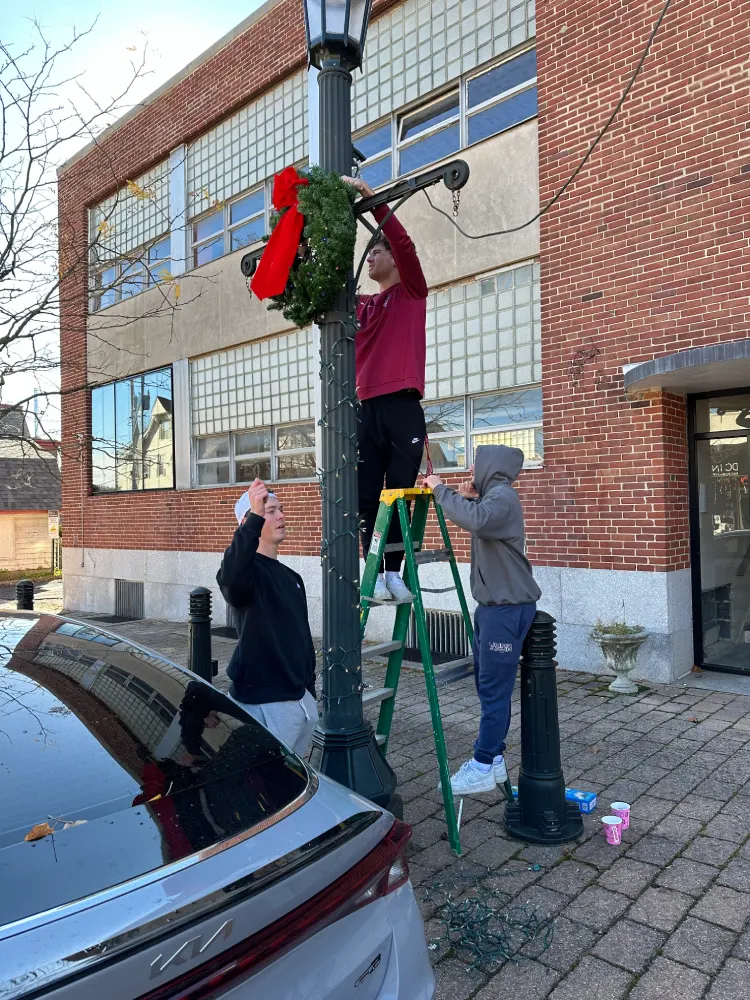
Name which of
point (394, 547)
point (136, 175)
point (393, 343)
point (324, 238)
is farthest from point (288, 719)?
point (136, 175)

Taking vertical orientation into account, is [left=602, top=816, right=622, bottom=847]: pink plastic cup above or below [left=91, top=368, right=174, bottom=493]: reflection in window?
below

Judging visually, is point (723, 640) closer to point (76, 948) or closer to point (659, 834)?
point (659, 834)

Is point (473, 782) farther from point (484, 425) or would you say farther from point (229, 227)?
point (229, 227)

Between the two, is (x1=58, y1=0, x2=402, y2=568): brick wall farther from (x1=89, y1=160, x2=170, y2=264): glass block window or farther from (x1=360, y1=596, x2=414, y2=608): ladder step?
(x1=360, y1=596, x2=414, y2=608): ladder step

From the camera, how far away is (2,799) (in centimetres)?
169

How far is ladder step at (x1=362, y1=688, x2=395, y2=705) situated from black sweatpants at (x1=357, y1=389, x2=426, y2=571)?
68cm

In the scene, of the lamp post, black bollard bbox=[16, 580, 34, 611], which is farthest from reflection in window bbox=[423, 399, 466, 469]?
black bollard bbox=[16, 580, 34, 611]

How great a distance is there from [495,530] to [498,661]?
Answer: 2.27 feet

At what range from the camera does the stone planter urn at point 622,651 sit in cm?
654

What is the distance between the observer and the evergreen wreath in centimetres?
336

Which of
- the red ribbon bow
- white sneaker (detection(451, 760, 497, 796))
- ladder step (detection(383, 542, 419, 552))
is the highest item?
the red ribbon bow

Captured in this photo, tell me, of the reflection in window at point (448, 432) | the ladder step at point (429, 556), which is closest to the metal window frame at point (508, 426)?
the reflection in window at point (448, 432)

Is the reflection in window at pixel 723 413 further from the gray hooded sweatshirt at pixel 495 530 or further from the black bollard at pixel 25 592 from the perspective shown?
the black bollard at pixel 25 592

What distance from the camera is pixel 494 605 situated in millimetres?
3898
